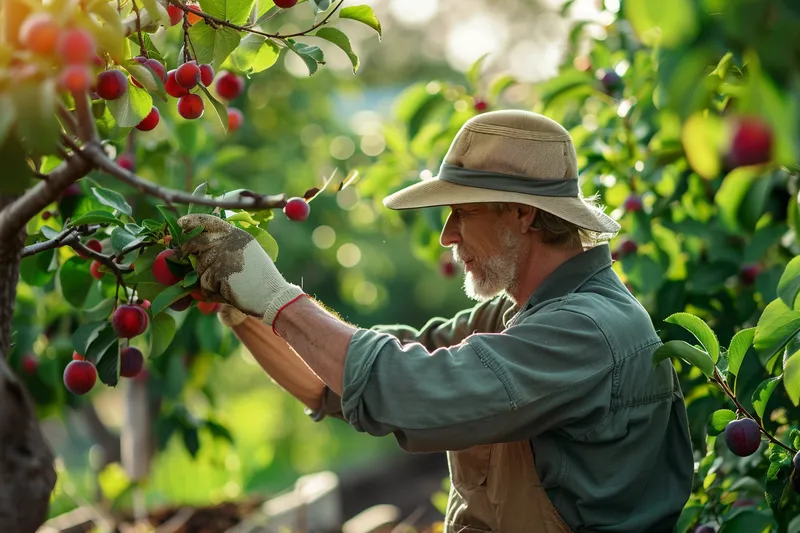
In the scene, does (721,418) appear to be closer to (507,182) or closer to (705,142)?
(507,182)

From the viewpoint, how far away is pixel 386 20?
18766mm

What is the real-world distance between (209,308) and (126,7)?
0.75m

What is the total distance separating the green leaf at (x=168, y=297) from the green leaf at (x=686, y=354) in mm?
1007

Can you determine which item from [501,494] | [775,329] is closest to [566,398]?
[501,494]

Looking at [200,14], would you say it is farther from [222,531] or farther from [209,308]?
[222,531]

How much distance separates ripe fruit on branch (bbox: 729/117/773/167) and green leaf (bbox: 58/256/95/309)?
174cm

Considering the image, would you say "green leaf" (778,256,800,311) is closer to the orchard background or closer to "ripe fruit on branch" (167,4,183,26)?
the orchard background

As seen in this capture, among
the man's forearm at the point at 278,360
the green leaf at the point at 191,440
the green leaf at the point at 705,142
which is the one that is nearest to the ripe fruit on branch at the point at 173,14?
the man's forearm at the point at 278,360

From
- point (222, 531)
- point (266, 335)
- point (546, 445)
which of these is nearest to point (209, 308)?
point (266, 335)

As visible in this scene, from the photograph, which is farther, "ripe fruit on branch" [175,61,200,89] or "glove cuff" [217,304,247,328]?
"glove cuff" [217,304,247,328]

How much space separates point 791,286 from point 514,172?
0.67m

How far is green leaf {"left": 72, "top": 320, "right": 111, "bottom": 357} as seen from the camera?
2.20 m

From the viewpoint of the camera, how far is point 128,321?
80.8 inches

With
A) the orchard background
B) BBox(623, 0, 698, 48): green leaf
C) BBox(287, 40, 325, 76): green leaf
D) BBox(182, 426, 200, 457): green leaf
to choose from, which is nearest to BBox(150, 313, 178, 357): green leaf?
the orchard background
